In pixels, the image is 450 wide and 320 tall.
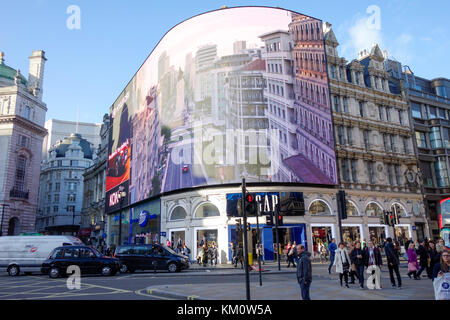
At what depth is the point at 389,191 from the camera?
37.1 metres

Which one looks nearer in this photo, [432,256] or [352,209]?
[432,256]

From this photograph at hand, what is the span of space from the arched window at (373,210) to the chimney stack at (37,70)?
5516 centimetres

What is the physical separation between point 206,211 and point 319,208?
429 inches

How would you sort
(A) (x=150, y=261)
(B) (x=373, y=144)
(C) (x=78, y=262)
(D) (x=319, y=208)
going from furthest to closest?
(B) (x=373, y=144) → (D) (x=319, y=208) → (A) (x=150, y=261) → (C) (x=78, y=262)

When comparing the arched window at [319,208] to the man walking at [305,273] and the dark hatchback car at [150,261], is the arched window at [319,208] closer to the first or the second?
the dark hatchback car at [150,261]

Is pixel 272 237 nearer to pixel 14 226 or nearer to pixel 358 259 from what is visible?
pixel 358 259

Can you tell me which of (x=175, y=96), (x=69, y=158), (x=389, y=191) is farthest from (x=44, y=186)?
(x=389, y=191)

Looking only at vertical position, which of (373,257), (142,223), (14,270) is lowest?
(14,270)

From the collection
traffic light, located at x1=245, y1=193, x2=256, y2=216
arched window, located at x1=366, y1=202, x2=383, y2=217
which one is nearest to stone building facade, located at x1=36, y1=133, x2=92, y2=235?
arched window, located at x1=366, y1=202, x2=383, y2=217

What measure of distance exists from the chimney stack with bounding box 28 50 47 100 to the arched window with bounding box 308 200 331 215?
167 ft

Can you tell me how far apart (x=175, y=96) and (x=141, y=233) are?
1703cm

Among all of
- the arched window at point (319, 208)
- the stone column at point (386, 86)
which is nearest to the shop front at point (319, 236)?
the arched window at point (319, 208)

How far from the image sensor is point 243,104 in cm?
3266

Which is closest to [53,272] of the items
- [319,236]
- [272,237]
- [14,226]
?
Answer: [272,237]
